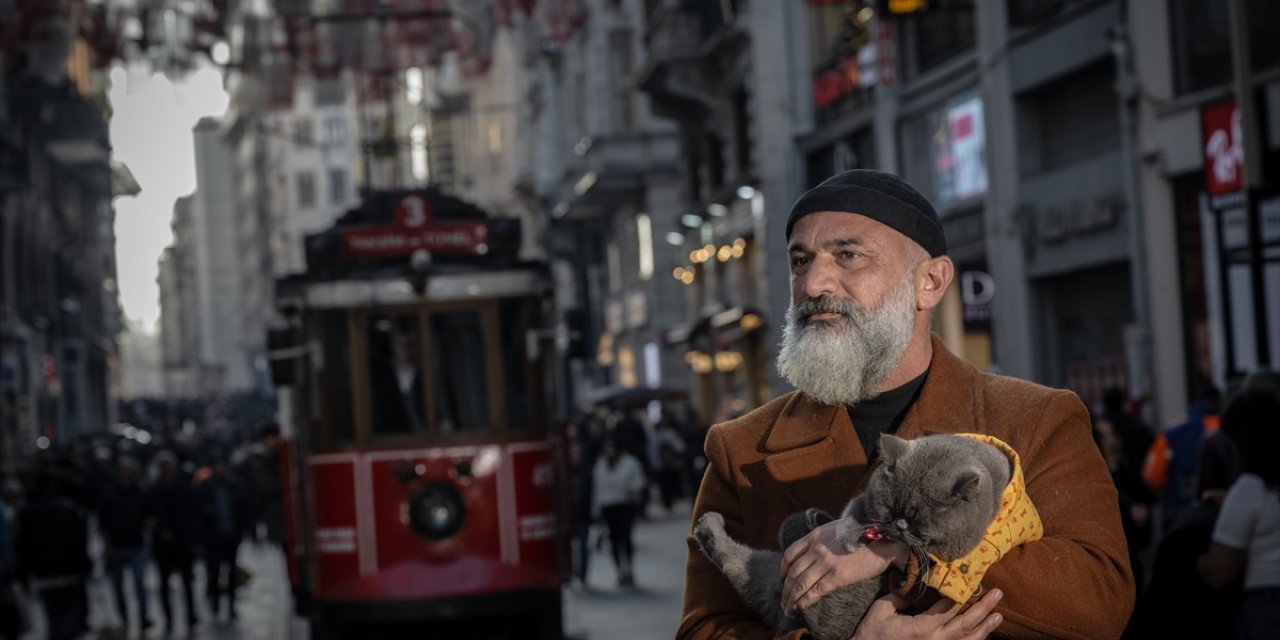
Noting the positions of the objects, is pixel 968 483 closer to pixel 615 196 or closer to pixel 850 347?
pixel 850 347

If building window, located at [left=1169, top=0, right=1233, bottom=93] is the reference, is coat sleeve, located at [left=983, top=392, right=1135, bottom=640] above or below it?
below

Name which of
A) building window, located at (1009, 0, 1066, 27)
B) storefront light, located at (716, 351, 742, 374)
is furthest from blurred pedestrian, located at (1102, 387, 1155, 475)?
storefront light, located at (716, 351, 742, 374)

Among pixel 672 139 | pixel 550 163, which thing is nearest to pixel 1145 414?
pixel 672 139

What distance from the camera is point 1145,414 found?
2020 centimetres

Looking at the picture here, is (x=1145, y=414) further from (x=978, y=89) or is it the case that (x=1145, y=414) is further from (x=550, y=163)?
(x=550, y=163)

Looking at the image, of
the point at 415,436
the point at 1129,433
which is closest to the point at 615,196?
the point at 415,436

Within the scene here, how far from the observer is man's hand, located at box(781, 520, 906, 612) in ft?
10.5

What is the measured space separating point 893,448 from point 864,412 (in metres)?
0.65

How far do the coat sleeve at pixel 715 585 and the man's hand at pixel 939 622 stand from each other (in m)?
0.27

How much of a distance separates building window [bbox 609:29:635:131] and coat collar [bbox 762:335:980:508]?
159ft

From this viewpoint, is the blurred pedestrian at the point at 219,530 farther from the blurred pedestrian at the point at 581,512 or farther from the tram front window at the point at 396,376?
the tram front window at the point at 396,376

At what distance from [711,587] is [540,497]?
10.5 metres

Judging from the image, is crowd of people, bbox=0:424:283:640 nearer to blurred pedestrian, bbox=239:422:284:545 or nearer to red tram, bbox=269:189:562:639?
blurred pedestrian, bbox=239:422:284:545

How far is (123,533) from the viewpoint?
18.8 metres
